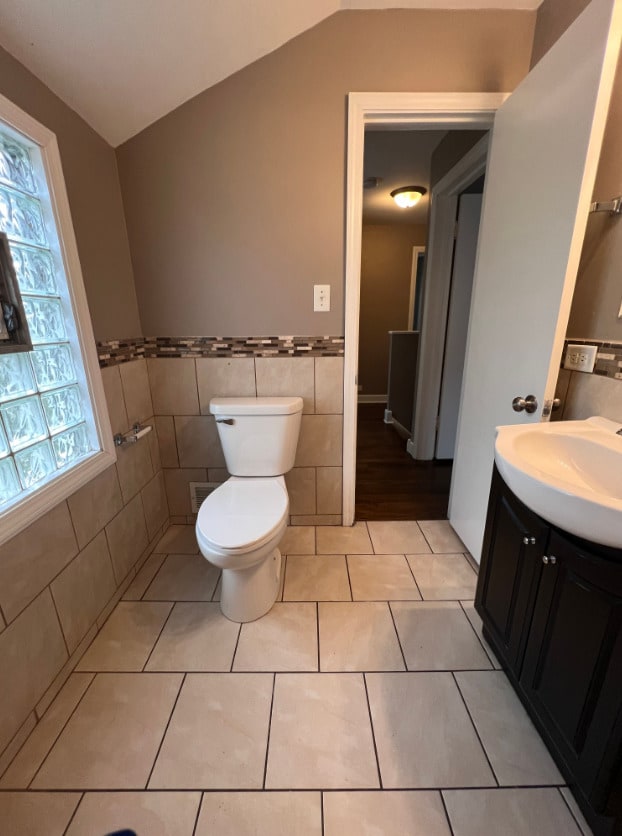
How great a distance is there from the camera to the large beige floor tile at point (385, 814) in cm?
81

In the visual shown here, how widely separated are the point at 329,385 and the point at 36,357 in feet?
3.85

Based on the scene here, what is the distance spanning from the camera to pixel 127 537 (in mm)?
1550

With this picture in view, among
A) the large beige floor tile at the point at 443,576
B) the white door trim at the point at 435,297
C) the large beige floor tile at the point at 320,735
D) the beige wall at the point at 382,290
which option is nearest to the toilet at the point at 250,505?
the large beige floor tile at the point at 320,735

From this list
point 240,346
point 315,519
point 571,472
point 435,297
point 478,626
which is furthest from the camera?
point 435,297

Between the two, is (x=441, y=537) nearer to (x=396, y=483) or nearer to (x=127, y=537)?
(x=396, y=483)

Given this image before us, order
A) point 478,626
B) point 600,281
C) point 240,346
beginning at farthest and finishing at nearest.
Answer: point 240,346
point 478,626
point 600,281

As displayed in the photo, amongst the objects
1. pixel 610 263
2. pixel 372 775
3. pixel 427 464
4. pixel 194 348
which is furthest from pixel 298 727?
pixel 427 464

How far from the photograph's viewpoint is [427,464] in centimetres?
277

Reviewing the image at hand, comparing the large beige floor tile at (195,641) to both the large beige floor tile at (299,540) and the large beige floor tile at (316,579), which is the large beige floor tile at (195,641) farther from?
the large beige floor tile at (299,540)

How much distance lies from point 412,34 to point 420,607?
2.32m

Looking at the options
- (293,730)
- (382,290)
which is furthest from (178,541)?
(382,290)

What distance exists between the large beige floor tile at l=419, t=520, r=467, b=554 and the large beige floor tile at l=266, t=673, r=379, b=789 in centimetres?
84

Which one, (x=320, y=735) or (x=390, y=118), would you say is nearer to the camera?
(x=320, y=735)

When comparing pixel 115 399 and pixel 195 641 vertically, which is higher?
pixel 115 399
